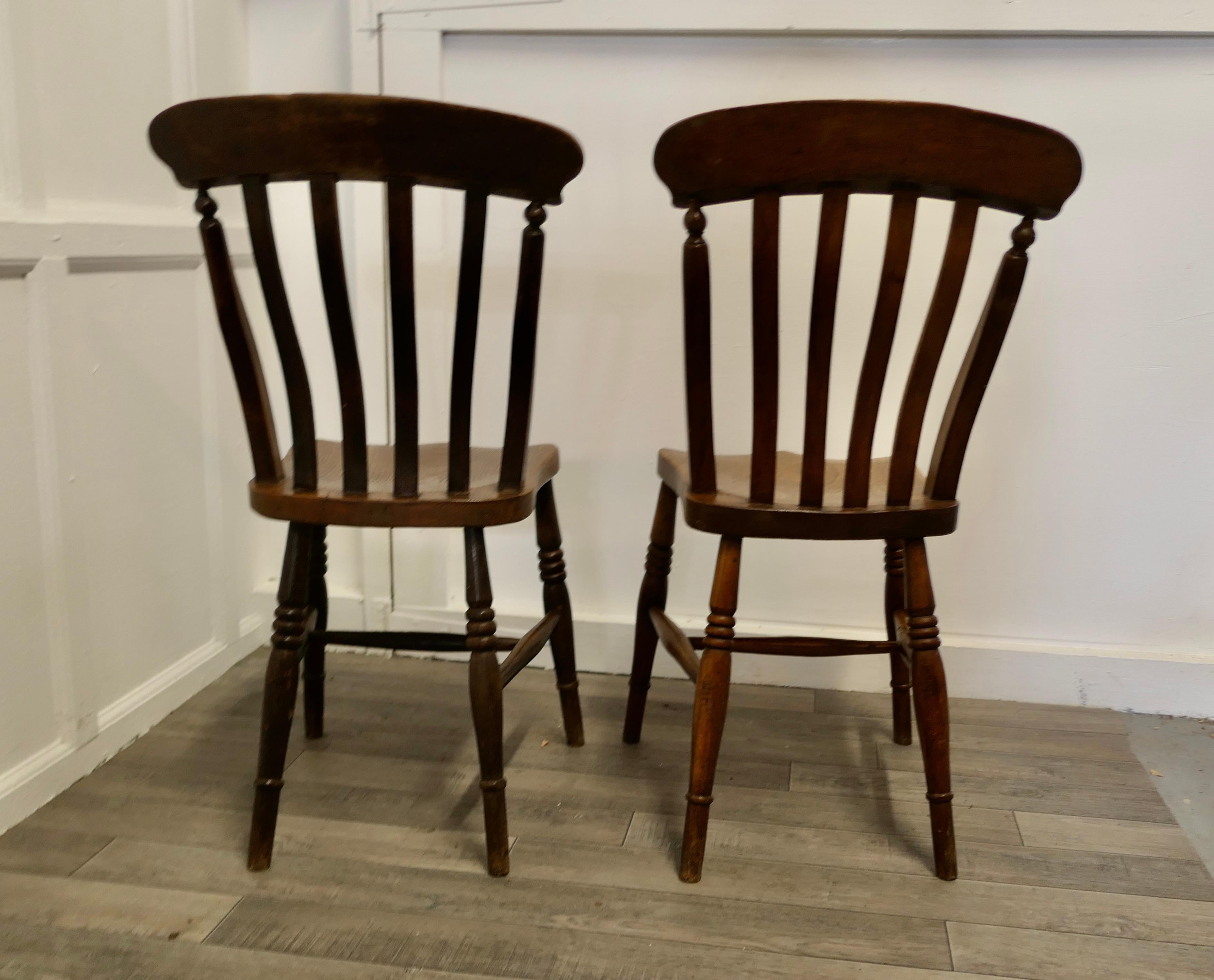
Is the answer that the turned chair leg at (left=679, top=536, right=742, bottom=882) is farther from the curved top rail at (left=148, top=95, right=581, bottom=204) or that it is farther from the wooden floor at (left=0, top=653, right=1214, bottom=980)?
the curved top rail at (left=148, top=95, right=581, bottom=204)

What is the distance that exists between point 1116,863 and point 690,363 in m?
0.93

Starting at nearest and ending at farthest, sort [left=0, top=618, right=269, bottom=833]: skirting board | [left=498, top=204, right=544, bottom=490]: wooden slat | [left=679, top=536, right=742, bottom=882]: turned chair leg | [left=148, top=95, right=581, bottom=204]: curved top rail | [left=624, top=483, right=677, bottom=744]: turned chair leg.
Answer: [left=148, top=95, right=581, bottom=204]: curved top rail < [left=498, top=204, right=544, bottom=490]: wooden slat < [left=679, top=536, right=742, bottom=882]: turned chair leg < [left=0, top=618, right=269, bottom=833]: skirting board < [left=624, top=483, right=677, bottom=744]: turned chair leg

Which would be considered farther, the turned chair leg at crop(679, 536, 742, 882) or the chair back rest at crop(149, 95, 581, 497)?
the turned chair leg at crop(679, 536, 742, 882)

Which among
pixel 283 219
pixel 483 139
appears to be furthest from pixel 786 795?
pixel 283 219

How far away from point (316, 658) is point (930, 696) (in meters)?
0.99

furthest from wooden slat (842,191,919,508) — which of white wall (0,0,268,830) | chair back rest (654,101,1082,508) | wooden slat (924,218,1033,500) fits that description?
white wall (0,0,268,830)

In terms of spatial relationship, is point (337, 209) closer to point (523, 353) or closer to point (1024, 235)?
point (523, 353)

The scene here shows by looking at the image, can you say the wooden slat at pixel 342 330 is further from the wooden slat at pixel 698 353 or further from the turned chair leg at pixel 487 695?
the wooden slat at pixel 698 353

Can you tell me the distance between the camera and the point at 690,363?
1.12 meters

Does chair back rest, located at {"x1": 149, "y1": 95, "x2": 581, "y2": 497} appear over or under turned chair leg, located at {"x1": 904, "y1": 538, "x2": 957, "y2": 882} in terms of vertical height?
over

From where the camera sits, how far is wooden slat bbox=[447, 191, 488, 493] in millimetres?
1037

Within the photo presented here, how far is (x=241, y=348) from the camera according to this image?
111cm

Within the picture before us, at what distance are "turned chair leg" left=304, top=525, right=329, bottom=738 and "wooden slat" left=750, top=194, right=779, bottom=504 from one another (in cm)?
72

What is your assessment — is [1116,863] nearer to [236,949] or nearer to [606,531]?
[606,531]
